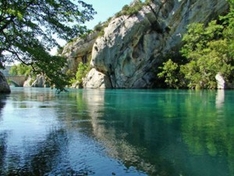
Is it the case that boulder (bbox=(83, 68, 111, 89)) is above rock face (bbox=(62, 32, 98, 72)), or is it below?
below

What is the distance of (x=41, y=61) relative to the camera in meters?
10.6

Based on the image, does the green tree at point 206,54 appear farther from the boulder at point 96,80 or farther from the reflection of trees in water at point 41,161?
the reflection of trees in water at point 41,161

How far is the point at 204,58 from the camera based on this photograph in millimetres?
65562

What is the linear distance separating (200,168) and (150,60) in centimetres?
7625

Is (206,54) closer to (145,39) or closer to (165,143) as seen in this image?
(145,39)

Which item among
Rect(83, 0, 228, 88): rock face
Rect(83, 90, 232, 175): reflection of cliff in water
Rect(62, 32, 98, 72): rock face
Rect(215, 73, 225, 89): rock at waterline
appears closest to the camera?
Rect(83, 90, 232, 175): reflection of cliff in water

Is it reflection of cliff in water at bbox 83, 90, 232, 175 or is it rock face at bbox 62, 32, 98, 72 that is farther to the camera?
rock face at bbox 62, 32, 98, 72

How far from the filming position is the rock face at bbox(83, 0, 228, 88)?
8144 centimetres

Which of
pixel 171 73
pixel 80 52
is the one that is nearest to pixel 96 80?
pixel 80 52

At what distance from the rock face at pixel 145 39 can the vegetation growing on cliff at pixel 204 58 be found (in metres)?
4.55

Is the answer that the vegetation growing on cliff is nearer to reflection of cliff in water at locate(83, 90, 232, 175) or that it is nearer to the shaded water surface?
reflection of cliff in water at locate(83, 90, 232, 175)

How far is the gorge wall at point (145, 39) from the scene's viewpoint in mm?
81125

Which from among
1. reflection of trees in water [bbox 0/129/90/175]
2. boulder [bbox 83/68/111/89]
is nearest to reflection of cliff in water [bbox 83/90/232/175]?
reflection of trees in water [bbox 0/129/90/175]

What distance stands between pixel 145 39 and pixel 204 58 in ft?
70.6
